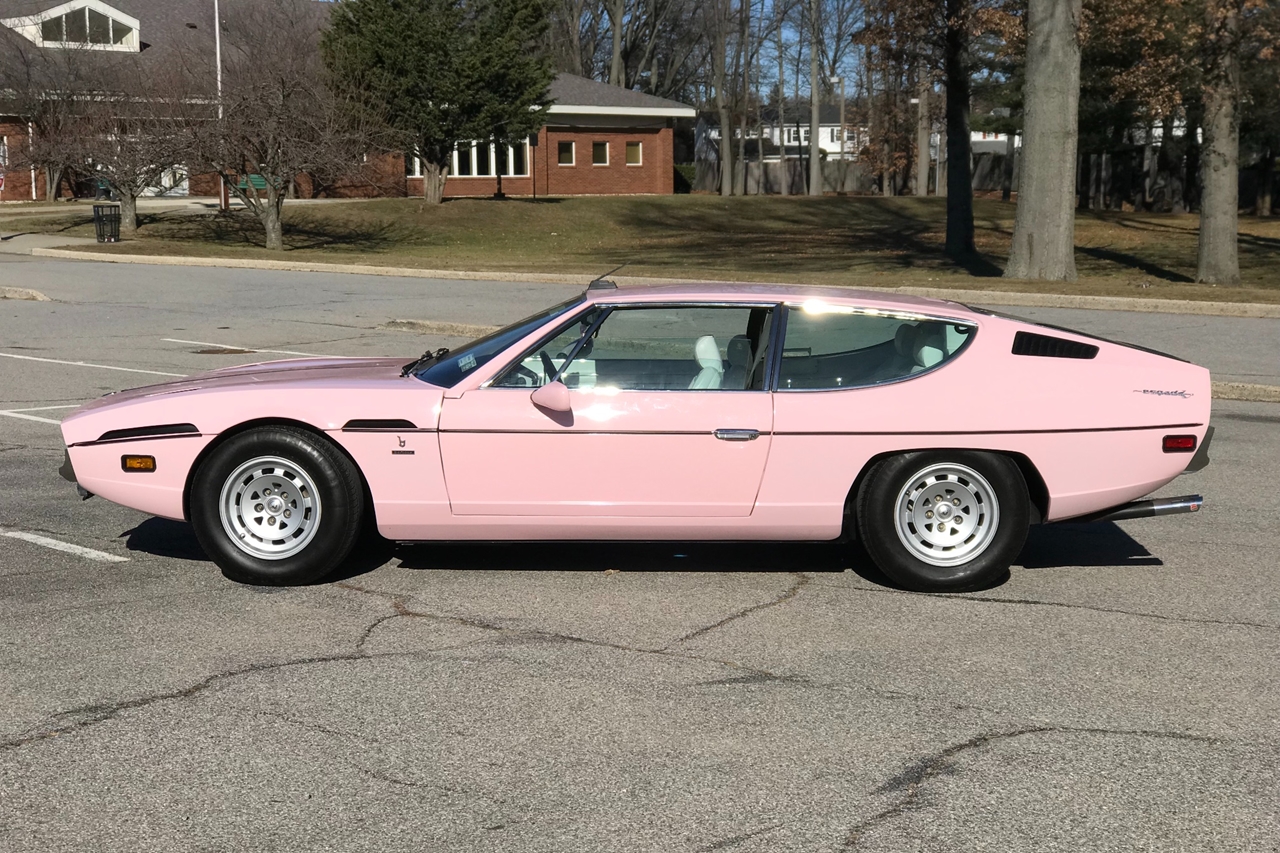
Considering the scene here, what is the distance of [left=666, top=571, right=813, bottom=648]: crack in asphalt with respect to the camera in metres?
5.77

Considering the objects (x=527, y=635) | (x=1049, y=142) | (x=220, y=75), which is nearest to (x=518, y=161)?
(x=220, y=75)

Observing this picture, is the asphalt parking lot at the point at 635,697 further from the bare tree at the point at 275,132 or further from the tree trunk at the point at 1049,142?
the bare tree at the point at 275,132

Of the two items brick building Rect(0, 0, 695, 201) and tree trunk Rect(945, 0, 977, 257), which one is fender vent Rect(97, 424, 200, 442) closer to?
tree trunk Rect(945, 0, 977, 257)

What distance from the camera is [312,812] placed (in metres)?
4.04

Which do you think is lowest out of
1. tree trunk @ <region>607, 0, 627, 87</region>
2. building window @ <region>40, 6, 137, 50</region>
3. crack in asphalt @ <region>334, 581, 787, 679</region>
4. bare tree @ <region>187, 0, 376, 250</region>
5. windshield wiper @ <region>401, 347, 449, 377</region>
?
crack in asphalt @ <region>334, 581, 787, 679</region>

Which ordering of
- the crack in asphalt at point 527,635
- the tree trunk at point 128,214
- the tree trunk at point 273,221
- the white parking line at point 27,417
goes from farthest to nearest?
the tree trunk at point 128,214, the tree trunk at point 273,221, the white parking line at point 27,417, the crack in asphalt at point 527,635

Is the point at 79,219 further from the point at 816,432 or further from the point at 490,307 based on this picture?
the point at 816,432

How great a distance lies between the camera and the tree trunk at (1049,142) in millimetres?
23828

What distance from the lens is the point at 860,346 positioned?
21.8 feet

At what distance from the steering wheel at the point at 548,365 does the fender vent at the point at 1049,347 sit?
2098 millimetres

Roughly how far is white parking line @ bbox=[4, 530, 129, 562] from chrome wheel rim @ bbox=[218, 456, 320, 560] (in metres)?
0.83

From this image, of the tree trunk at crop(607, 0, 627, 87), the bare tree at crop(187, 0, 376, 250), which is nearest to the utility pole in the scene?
the bare tree at crop(187, 0, 376, 250)

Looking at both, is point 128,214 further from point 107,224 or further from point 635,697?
point 635,697

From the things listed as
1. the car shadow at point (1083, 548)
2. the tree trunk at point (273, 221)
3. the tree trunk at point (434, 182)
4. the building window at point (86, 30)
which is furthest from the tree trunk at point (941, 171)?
the car shadow at point (1083, 548)
